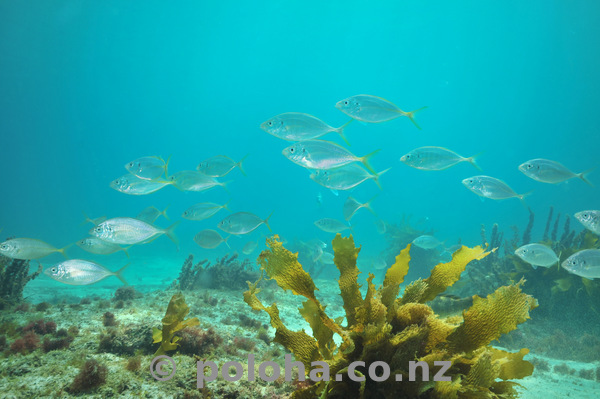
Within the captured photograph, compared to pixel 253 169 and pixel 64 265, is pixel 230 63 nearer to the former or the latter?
pixel 253 169

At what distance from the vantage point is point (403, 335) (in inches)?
60.9

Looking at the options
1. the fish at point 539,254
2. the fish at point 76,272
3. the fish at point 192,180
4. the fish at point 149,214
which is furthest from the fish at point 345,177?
the fish at point 149,214

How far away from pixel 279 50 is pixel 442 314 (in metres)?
106

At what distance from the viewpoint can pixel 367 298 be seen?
176 centimetres

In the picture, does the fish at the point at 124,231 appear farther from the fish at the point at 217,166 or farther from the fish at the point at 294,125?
the fish at the point at 294,125

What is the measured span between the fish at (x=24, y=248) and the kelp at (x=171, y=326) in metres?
3.21

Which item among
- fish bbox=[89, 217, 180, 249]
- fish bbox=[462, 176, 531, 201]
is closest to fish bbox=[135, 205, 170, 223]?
fish bbox=[89, 217, 180, 249]

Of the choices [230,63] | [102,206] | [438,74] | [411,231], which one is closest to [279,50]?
[230,63]

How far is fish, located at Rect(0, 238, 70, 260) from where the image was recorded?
450 centimetres

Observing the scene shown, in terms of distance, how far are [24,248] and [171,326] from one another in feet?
12.6

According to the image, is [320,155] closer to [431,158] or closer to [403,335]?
[431,158]

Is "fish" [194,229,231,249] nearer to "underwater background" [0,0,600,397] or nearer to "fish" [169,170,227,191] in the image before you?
"fish" [169,170,227,191]

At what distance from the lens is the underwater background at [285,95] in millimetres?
56938

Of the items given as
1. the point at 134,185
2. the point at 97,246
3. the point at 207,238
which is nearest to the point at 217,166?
the point at 134,185
